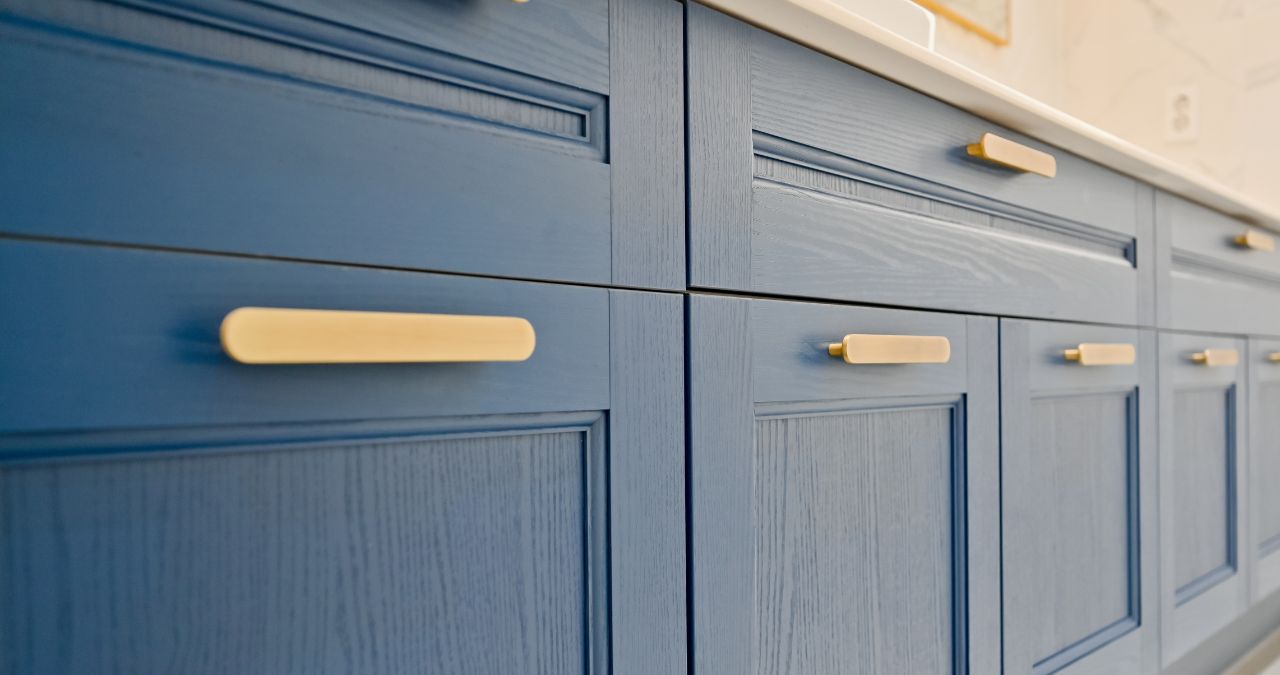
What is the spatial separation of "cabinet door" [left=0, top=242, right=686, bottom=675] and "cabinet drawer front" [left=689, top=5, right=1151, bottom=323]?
0.37ft

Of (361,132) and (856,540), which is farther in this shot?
(856,540)

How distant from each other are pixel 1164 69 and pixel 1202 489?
1.39m

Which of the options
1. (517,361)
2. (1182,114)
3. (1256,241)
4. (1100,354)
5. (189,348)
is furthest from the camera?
(1182,114)

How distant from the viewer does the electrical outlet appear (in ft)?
7.20

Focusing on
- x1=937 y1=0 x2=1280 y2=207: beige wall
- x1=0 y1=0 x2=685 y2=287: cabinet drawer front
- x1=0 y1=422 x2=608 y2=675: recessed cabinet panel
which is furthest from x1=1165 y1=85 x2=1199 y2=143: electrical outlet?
x1=0 y1=422 x2=608 y2=675: recessed cabinet panel

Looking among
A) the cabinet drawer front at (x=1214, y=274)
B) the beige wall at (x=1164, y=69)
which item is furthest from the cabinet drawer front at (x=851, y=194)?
the beige wall at (x=1164, y=69)

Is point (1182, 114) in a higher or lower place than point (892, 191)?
higher

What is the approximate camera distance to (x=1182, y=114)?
221 centimetres

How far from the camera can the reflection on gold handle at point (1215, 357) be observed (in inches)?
50.7

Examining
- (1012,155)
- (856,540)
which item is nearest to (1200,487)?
(1012,155)

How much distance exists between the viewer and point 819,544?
695 millimetres

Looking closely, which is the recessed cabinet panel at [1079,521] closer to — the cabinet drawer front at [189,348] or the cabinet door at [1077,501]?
the cabinet door at [1077,501]

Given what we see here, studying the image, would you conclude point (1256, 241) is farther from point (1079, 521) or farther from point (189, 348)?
point (189, 348)

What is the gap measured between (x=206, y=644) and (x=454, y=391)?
0.56 feet
